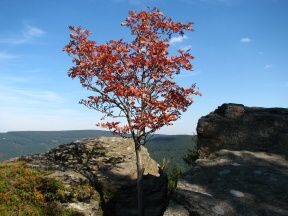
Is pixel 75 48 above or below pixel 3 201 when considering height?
above

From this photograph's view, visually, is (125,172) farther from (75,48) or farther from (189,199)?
(189,199)

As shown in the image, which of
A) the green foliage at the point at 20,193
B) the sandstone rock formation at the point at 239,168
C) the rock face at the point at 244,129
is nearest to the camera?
the sandstone rock formation at the point at 239,168

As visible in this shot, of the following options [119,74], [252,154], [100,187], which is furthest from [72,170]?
[252,154]

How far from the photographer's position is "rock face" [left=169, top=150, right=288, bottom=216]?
9.77 metres

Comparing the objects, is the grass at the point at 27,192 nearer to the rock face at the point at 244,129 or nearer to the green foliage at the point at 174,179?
the green foliage at the point at 174,179

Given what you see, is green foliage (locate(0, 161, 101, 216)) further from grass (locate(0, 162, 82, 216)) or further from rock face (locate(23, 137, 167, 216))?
rock face (locate(23, 137, 167, 216))

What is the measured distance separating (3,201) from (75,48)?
9.15m

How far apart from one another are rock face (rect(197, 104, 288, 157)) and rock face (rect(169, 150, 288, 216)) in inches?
33.0

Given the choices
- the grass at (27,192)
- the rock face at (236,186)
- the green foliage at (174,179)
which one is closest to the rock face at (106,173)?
the grass at (27,192)

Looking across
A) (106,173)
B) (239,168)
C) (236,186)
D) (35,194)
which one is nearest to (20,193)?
(35,194)

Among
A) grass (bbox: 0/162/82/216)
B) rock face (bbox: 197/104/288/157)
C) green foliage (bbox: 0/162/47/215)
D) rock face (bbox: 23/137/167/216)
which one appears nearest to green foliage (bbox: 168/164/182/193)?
rock face (bbox: 23/137/167/216)

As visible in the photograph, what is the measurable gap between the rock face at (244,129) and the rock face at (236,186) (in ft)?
2.75

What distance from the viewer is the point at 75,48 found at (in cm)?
1504

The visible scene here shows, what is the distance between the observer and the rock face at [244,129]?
14.6 m
